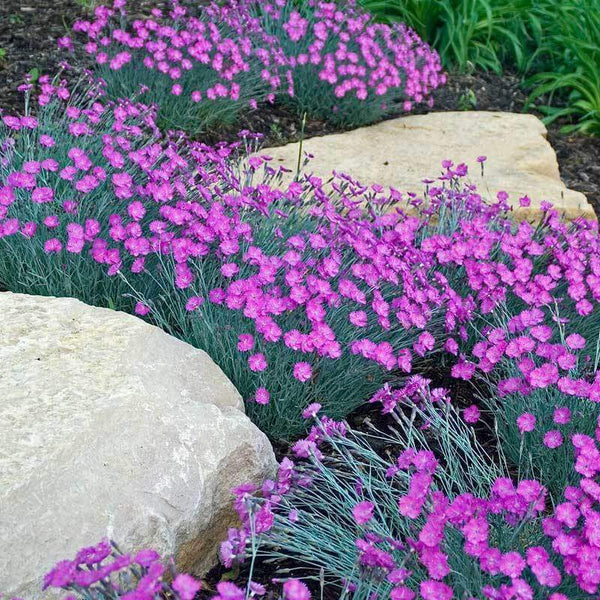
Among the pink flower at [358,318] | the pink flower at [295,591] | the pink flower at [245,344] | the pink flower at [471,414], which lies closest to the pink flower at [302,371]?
the pink flower at [245,344]

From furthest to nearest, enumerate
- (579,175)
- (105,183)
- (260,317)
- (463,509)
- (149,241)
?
1. (579,175)
2. (105,183)
3. (149,241)
4. (260,317)
5. (463,509)

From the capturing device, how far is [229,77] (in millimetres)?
4492

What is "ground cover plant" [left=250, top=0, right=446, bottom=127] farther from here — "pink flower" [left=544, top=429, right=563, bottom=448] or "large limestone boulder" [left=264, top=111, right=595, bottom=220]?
A: "pink flower" [left=544, top=429, right=563, bottom=448]

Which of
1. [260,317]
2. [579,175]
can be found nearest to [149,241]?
[260,317]

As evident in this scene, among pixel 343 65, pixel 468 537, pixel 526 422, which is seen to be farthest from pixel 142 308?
pixel 343 65

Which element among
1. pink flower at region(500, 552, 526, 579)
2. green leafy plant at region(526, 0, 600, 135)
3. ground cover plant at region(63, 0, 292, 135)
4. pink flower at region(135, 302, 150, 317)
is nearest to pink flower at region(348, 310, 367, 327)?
pink flower at region(135, 302, 150, 317)

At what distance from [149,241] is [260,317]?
585 mm

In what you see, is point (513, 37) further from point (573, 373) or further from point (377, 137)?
point (573, 373)

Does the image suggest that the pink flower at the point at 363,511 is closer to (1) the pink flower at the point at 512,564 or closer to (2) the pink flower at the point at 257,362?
(1) the pink flower at the point at 512,564

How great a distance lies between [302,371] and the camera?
8.40 ft

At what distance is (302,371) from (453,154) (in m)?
2.61

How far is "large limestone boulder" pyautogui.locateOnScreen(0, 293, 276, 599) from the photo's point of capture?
190 centimetres

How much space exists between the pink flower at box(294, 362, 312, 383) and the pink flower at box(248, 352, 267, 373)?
0.30ft

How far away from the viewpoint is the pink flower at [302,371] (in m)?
2.55
